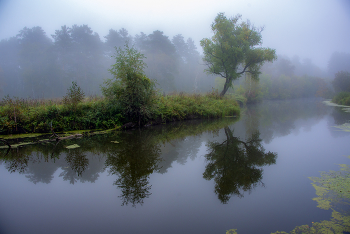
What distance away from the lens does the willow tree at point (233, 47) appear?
→ 20.5 m

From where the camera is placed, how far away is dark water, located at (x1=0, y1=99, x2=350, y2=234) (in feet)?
9.73

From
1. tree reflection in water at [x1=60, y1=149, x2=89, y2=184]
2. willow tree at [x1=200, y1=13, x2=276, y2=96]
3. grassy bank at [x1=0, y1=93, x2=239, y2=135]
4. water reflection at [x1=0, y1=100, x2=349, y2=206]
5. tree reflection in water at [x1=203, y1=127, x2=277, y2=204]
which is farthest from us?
willow tree at [x1=200, y1=13, x2=276, y2=96]

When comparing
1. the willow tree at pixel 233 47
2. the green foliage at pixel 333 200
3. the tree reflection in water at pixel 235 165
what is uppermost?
the willow tree at pixel 233 47

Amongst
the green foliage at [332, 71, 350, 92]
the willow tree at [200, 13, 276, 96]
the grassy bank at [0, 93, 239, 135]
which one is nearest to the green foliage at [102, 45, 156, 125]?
the grassy bank at [0, 93, 239, 135]

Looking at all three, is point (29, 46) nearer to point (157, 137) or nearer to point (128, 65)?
point (128, 65)

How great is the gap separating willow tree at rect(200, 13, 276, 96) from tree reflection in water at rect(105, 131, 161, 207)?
51.4 ft

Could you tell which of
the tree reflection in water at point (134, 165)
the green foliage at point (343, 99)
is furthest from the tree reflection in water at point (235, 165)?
the green foliage at point (343, 99)

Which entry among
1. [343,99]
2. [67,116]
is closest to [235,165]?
[67,116]

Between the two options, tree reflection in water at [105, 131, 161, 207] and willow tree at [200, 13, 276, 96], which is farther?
willow tree at [200, 13, 276, 96]

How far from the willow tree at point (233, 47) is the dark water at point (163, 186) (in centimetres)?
1560

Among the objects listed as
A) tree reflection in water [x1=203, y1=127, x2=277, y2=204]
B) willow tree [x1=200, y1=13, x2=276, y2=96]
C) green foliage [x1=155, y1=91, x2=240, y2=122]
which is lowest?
tree reflection in water [x1=203, y1=127, x2=277, y2=204]

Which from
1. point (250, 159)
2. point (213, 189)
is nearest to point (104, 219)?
point (213, 189)

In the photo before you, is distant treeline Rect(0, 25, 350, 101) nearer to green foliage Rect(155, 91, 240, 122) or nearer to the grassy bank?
green foliage Rect(155, 91, 240, 122)

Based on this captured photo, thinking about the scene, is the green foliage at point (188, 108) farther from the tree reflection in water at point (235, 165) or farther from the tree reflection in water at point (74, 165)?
the tree reflection in water at point (74, 165)
